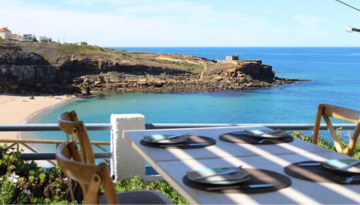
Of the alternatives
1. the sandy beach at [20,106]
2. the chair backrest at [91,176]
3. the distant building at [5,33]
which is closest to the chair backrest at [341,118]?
the chair backrest at [91,176]

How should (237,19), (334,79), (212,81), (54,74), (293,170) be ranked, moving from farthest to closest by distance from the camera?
(237,19) < (334,79) < (212,81) < (54,74) < (293,170)

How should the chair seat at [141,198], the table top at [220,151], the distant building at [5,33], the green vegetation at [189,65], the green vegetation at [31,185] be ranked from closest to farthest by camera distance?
the table top at [220,151] < the chair seat at [141,198] < the green vegetation at [31,185] < the green vegetation at [189,65] < the distant building at [5,33]

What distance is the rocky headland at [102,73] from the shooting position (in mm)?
40688

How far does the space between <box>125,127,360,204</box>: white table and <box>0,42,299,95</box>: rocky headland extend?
3949 cm

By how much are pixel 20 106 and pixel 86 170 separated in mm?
34808

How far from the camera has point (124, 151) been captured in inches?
143

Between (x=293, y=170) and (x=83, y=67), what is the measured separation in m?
44.7

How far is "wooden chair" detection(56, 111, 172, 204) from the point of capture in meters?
1.29

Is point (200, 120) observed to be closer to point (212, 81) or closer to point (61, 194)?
point (212, 81)

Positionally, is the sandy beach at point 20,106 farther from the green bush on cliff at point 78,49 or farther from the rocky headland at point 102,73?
the green bush on cliff at point 78,49

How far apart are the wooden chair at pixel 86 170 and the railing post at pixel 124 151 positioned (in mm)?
1218

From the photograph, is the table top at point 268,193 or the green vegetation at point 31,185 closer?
the table top at point 268,193

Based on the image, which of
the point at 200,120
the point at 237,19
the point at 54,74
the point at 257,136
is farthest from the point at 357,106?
the point at 257,136

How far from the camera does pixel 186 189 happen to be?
154cm
